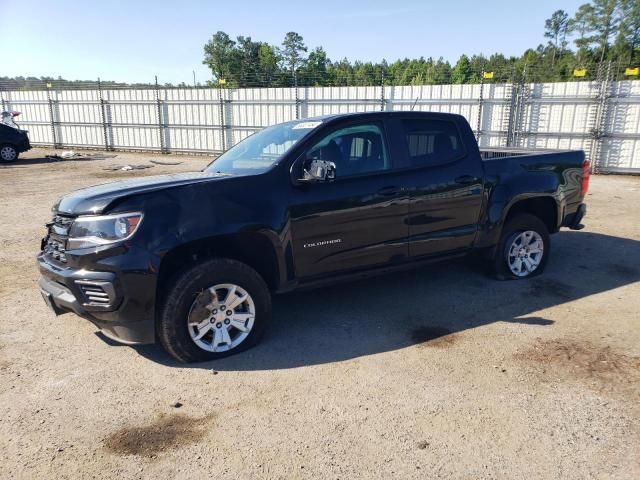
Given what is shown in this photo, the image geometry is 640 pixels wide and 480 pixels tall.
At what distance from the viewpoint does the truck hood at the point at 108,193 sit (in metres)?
3.49

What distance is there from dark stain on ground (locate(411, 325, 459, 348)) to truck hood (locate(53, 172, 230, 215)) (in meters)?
2.11

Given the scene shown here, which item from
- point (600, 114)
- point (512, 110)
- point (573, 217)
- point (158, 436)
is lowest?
point (158, 436)

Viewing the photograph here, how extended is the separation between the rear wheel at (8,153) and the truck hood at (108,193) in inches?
706

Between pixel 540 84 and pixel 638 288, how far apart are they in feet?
39.3

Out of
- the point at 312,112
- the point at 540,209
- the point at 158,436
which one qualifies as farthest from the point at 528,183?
the point at 312,112

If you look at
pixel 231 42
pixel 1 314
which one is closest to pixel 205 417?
pixel 1 314

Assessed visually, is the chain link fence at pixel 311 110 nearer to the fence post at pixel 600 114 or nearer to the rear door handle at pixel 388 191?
the fence post at pixel 600 114

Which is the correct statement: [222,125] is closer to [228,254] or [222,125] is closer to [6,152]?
[6,152]

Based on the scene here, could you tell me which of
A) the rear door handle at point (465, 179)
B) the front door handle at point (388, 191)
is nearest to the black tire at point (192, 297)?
the front door handle at point (388, 191)

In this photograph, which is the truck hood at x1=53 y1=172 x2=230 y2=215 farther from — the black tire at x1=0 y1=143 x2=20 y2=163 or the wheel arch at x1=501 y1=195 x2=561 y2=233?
the black tire at x1=0 y1=143 x2=20 y2=163

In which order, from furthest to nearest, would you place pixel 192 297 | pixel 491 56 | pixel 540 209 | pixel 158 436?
pixel 491 56
pixel 540 209
pixel 192 297
pixel 158 436

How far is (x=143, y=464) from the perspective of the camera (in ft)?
8.75

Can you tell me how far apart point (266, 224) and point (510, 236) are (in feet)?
9.85

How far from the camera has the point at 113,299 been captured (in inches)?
133
